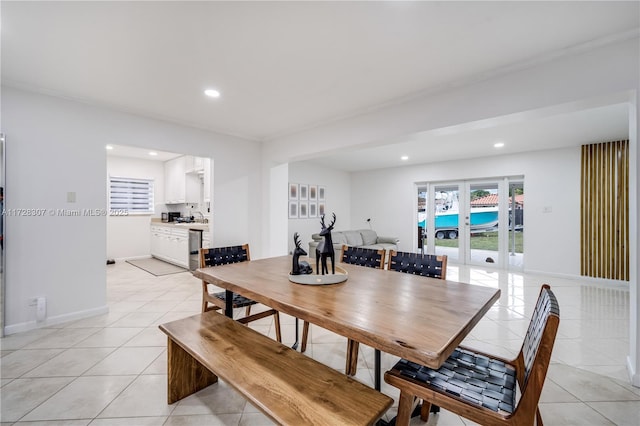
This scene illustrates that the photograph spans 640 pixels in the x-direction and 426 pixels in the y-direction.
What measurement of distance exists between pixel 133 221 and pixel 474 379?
7297mm

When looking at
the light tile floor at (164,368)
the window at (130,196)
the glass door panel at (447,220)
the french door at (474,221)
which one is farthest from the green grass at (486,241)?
the window at (130,196)

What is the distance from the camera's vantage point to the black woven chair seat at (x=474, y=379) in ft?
3.60

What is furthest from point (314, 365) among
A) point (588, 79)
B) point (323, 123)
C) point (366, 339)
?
point (323, 123)

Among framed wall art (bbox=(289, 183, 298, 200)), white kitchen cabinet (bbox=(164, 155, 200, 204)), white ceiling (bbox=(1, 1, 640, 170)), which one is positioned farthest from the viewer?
framed wall art (bbox=(289, 183, 298, 200))

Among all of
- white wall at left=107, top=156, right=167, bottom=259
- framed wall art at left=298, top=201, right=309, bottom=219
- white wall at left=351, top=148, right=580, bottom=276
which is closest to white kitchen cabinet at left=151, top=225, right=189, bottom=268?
white wall at left=107, top=156, right=167, bottom=259

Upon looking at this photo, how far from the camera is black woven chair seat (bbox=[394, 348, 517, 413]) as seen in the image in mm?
1097

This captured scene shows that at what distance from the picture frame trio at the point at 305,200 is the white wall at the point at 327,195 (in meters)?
0.10

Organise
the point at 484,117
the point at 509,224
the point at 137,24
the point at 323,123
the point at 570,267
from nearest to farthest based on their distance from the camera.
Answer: the point at 137,24, the point at 484,117, the point at 323,123, the point at 570,267, the point at 509,224

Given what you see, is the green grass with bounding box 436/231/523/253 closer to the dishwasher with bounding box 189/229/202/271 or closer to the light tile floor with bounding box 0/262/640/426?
the light tile floor with bounding box 0/262/640/426

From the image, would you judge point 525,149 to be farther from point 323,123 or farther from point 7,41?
point 7,41

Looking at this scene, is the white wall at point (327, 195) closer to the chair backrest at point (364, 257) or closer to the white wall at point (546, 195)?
the white wall at point (546, 195)

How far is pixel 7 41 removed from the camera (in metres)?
1.90

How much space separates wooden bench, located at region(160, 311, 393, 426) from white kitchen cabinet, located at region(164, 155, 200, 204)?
4.69m

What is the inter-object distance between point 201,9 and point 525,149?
5.75m
